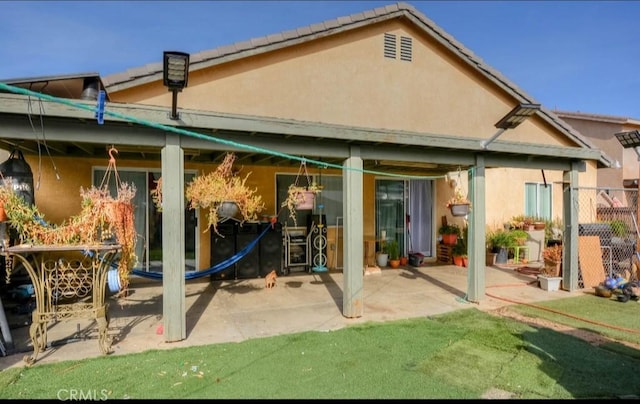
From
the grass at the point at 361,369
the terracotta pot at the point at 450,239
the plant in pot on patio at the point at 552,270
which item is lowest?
the grass at the point at 361,369

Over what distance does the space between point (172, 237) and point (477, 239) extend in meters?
4.16

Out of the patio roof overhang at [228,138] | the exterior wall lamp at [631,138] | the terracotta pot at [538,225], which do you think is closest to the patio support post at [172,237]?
the patio roof overhang at [228,138]

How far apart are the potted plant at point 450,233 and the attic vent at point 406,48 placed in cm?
485

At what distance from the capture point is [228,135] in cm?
421

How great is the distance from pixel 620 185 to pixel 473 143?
37.9 feet

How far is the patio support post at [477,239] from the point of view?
219 inches

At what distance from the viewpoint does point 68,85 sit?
3594mm

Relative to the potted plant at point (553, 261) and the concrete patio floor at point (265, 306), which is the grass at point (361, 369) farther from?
the potted plant at point (553, 261)

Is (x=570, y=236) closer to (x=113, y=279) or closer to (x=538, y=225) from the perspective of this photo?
(x=538, y=225)

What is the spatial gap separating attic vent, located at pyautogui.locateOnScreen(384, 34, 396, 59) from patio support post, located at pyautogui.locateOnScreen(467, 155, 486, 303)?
2042 mm

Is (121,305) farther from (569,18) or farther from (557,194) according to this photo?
(557,194)

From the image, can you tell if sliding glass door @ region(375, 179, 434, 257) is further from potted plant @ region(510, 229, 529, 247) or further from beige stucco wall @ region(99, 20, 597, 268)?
beige stucco wall @ region(99, 20, 597, 268)

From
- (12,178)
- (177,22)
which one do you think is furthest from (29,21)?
(12,178)

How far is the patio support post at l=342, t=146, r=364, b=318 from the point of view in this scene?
15.4 ft
